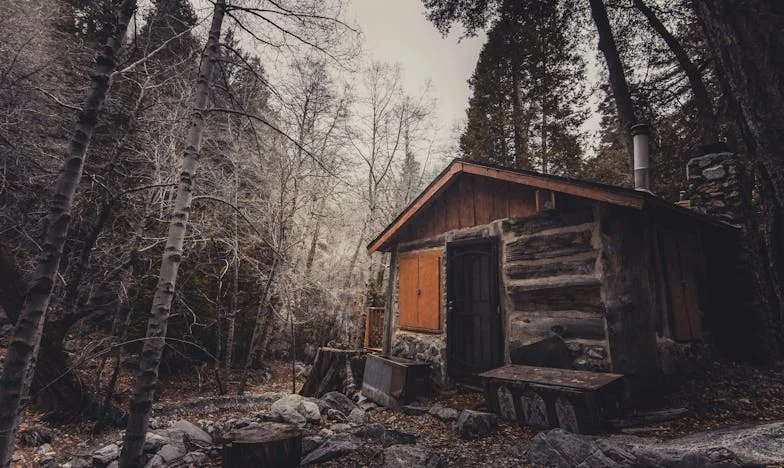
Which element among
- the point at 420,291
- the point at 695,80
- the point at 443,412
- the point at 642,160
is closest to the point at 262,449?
the point at 443,412

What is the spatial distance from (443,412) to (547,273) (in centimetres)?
271

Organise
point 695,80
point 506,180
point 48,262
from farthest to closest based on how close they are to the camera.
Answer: point 695,80 < point 506,180 < point 48,262

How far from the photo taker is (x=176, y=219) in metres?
3.62

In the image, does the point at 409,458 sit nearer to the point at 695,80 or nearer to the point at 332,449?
the point at 332,449

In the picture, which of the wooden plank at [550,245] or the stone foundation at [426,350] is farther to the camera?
the stone foundation at [426,350]

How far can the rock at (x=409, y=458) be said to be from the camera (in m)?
3.64

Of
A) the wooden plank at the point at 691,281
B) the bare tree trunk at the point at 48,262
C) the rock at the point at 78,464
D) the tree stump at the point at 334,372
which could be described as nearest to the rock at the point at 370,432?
the tree stump at the point at 334,372

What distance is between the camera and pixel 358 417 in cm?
574

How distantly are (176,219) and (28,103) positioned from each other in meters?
6.81

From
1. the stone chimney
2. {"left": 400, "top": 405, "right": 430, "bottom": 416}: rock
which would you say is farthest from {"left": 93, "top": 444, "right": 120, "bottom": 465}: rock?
the stone chimney

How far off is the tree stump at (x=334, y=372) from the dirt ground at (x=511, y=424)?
1.04m

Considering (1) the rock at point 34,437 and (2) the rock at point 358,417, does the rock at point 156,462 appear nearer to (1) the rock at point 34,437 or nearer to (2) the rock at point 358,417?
(2) the rock at point 358,417

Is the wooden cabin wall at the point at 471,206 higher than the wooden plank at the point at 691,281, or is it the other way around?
the wooden cabin wall at the point at 471,206

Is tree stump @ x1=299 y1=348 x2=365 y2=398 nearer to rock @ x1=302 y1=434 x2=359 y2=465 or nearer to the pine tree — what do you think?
rock @ x1=302 y1=434 x2=359 y2=465
